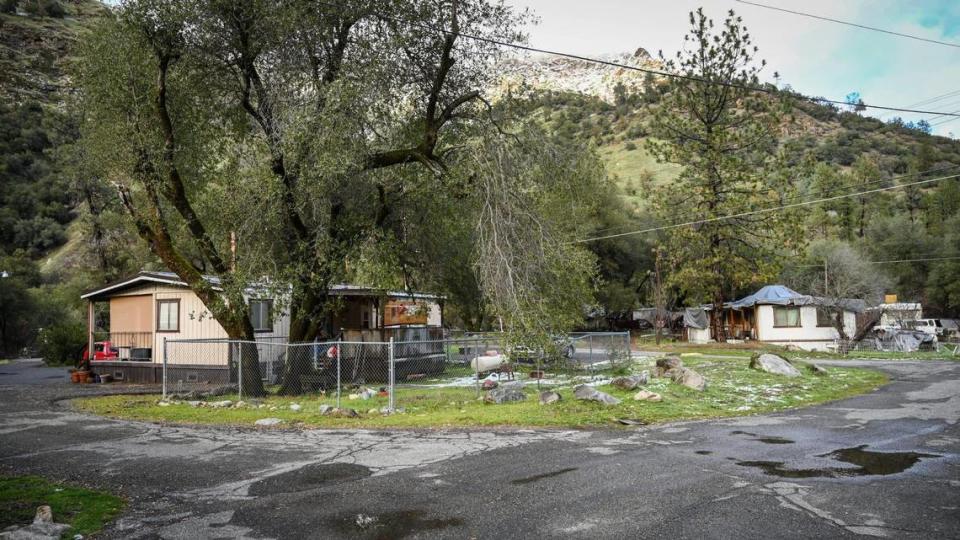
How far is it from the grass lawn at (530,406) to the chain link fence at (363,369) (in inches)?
13.9

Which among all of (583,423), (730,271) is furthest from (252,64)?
(730,271)

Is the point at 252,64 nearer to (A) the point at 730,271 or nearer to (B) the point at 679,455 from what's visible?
(B) the point at 679,455

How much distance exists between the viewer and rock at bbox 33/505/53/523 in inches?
209

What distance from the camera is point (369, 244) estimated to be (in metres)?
14.1

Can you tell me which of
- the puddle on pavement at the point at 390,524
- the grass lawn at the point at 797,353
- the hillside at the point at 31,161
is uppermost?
the hillside at the point at 31,161

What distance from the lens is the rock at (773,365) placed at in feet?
53.6

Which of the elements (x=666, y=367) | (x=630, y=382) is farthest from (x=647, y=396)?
(x=666, y=367)

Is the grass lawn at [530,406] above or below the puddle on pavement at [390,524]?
below

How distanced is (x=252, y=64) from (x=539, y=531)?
13050mm

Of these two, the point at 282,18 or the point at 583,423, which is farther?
the point at 282,18

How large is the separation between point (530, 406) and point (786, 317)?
2904 centimetres

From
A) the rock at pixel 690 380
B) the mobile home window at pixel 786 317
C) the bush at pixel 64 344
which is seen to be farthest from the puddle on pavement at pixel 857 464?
the bush at pixel 64 344

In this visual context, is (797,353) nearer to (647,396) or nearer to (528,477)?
(647,396)

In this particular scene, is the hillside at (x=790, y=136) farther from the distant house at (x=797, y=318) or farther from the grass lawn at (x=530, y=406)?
the grass lawn at (x=530, y=406)
